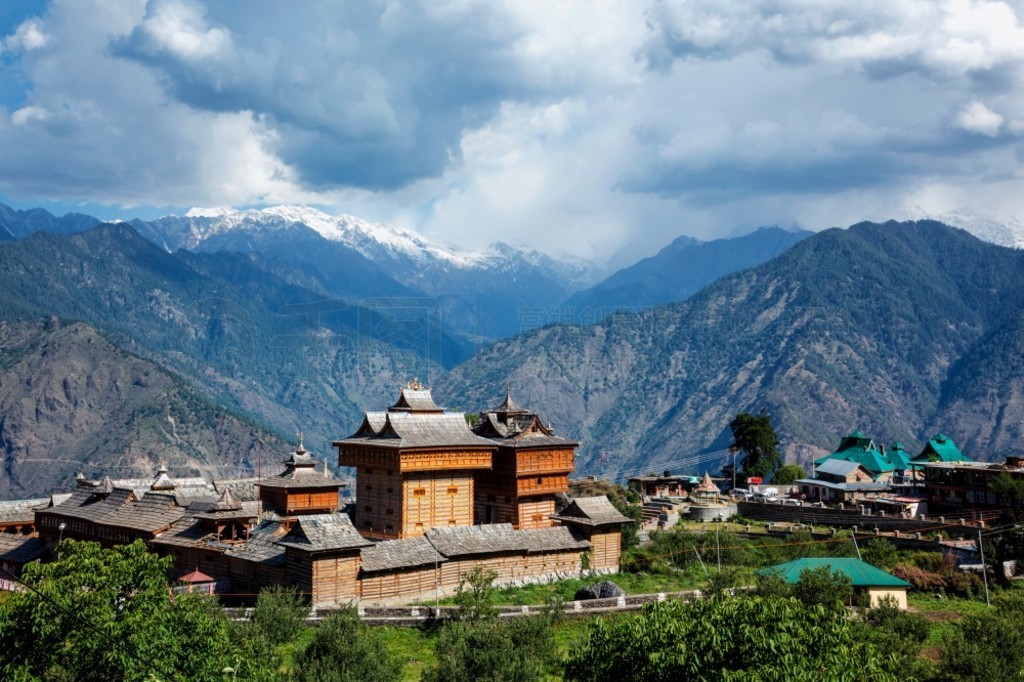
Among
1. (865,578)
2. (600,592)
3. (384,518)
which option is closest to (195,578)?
(384,518)

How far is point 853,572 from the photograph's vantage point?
44469 millimetres

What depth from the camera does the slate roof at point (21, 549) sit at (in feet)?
178

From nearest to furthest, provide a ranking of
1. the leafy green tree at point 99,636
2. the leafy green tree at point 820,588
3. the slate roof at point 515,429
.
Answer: the leafy green tree at point 99,636
the leafy green tree at point 820,588
the slate roof at point 515,429

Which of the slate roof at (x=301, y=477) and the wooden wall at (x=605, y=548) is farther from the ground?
the slate roof at (x=301, y=477)

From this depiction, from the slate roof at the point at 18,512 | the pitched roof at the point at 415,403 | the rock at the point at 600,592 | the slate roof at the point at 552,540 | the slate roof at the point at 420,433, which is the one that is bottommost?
the rock at the point at 600,592

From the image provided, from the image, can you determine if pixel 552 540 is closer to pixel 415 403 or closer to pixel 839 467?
pixel 415 403

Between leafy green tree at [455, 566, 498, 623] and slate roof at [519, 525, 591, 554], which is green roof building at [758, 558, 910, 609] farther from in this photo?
leafy green tree at [455, 566, 498, 623]

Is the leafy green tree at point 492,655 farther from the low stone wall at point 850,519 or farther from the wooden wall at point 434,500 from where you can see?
the low stone wall at point 850,519

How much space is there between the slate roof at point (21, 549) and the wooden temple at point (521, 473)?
23.2m

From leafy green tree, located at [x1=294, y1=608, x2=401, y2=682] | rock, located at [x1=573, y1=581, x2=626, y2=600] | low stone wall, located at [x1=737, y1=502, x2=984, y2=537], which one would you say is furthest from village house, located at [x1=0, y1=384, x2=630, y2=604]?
low stone wall, located at [x1=737, y1=502, x2=984, y2=537]

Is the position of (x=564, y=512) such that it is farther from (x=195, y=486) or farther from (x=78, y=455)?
(x=78, y=455)

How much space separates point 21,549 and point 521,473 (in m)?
26.8

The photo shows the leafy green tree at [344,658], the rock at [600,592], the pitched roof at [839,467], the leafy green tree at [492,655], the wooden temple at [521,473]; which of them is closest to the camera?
the leafy green tree at [344,658]

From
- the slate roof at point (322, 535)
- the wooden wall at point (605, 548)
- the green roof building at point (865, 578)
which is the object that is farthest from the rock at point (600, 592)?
the slate roof at point (322, 535)
